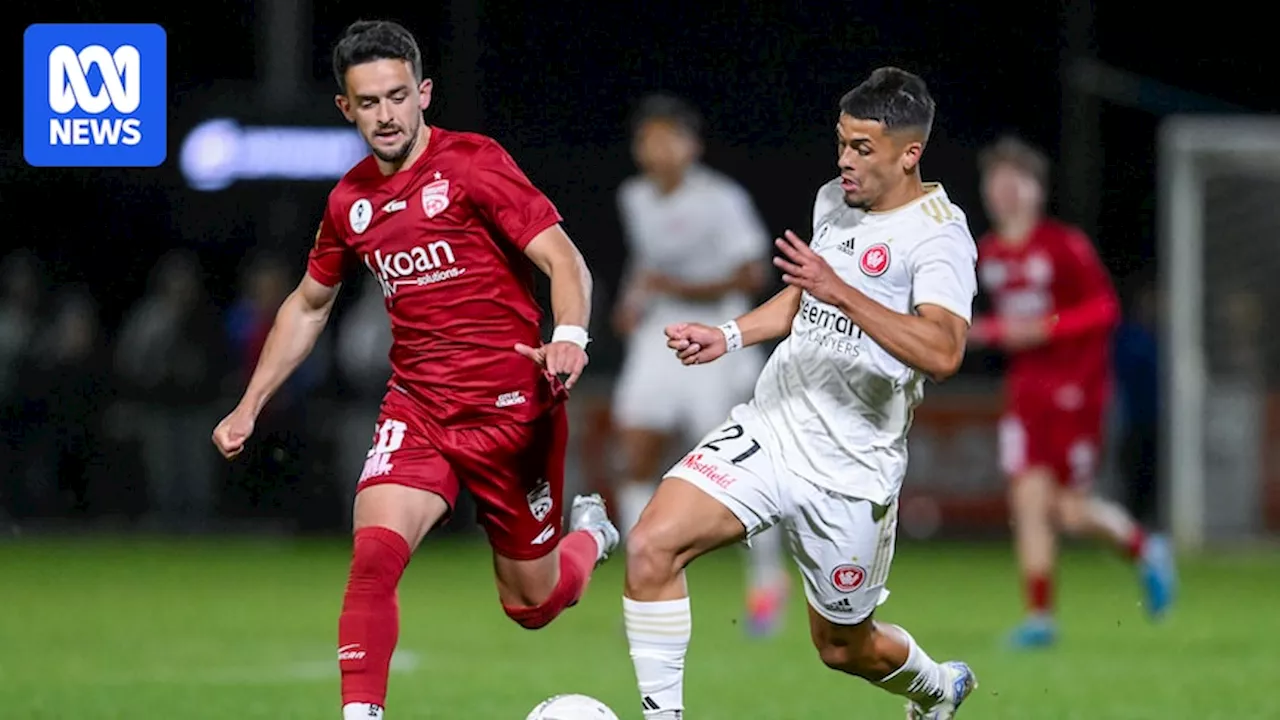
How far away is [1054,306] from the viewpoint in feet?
39.8

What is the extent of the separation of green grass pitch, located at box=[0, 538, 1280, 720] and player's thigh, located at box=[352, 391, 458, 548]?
1527mm

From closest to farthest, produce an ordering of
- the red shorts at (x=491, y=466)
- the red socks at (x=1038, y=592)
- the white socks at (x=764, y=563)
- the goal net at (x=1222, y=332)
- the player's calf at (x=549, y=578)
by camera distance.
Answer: the red shorts at (x=491, y=466)
the player's calf at (x=549, y=578)
the red socks at (x=1038, y=592)
the white socks at (x=764, y=563)
the goal net at (x=1222, y=332)

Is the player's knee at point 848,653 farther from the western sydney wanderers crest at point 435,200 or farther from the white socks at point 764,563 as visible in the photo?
the white socks at point 764,563

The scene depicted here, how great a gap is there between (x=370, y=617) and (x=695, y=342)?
1.26 meters

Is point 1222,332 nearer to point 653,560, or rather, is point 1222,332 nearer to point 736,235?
point 736,235

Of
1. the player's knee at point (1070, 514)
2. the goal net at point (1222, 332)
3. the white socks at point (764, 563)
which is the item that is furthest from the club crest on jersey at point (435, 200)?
the goal net at point (1222, 332)

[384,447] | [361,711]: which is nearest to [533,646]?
[384,447]

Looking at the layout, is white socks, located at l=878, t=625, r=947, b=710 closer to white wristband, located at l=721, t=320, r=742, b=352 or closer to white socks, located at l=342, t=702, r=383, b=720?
white wristband, located at l=721, t=320, r=742, b=352

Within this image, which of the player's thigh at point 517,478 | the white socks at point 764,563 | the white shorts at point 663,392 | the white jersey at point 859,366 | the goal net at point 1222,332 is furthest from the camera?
the goal net at point 1222,332

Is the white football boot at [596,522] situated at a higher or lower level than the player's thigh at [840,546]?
lower

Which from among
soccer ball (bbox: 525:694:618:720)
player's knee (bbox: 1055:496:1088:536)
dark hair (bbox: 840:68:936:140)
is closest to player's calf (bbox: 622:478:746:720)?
soccer ball (bbox: 525:694:618:720)

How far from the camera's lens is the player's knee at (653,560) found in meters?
6.92

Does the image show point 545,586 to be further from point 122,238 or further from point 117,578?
point 122,238

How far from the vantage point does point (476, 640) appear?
12.0 meters
